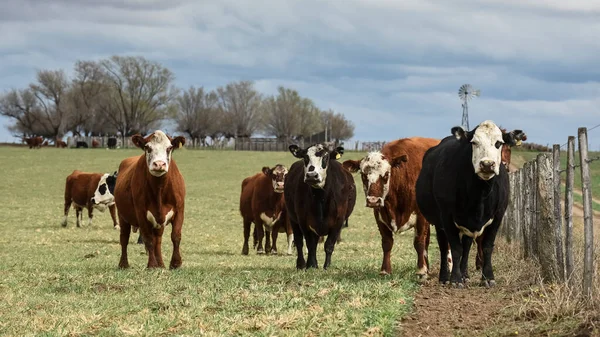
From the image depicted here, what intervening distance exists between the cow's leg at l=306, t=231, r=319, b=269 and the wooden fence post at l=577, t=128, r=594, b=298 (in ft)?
17.2

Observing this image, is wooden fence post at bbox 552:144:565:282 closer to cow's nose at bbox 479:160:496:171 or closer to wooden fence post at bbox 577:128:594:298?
cow's nose at bbox 479:160:496:171

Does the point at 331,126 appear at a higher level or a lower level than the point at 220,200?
higher

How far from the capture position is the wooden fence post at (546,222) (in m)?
10.1

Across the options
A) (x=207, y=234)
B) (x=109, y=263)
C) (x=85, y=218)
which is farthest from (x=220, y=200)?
(x=109, y=263)

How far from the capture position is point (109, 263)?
15.1 m

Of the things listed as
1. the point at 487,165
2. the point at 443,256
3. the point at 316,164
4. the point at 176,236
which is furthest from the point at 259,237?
the point at 487,165

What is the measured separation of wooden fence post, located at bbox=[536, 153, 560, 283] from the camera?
Answer: 33.0ft

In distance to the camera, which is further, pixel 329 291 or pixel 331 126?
pixel 331 126

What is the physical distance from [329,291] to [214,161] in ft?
201

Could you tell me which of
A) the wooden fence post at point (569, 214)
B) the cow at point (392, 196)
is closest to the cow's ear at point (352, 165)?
the cow at point (392, 196)

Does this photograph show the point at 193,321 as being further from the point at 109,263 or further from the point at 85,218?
the point at 85,218

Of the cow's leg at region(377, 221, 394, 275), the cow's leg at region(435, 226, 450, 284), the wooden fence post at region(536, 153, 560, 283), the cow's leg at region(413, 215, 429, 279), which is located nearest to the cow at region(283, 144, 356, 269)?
the cow's leg at region(377, 221, 394, 275)

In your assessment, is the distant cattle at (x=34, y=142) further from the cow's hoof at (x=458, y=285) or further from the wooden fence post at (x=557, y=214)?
the wooden fence post at (x=557, y=214)

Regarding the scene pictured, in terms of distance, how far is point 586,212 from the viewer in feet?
27.7
